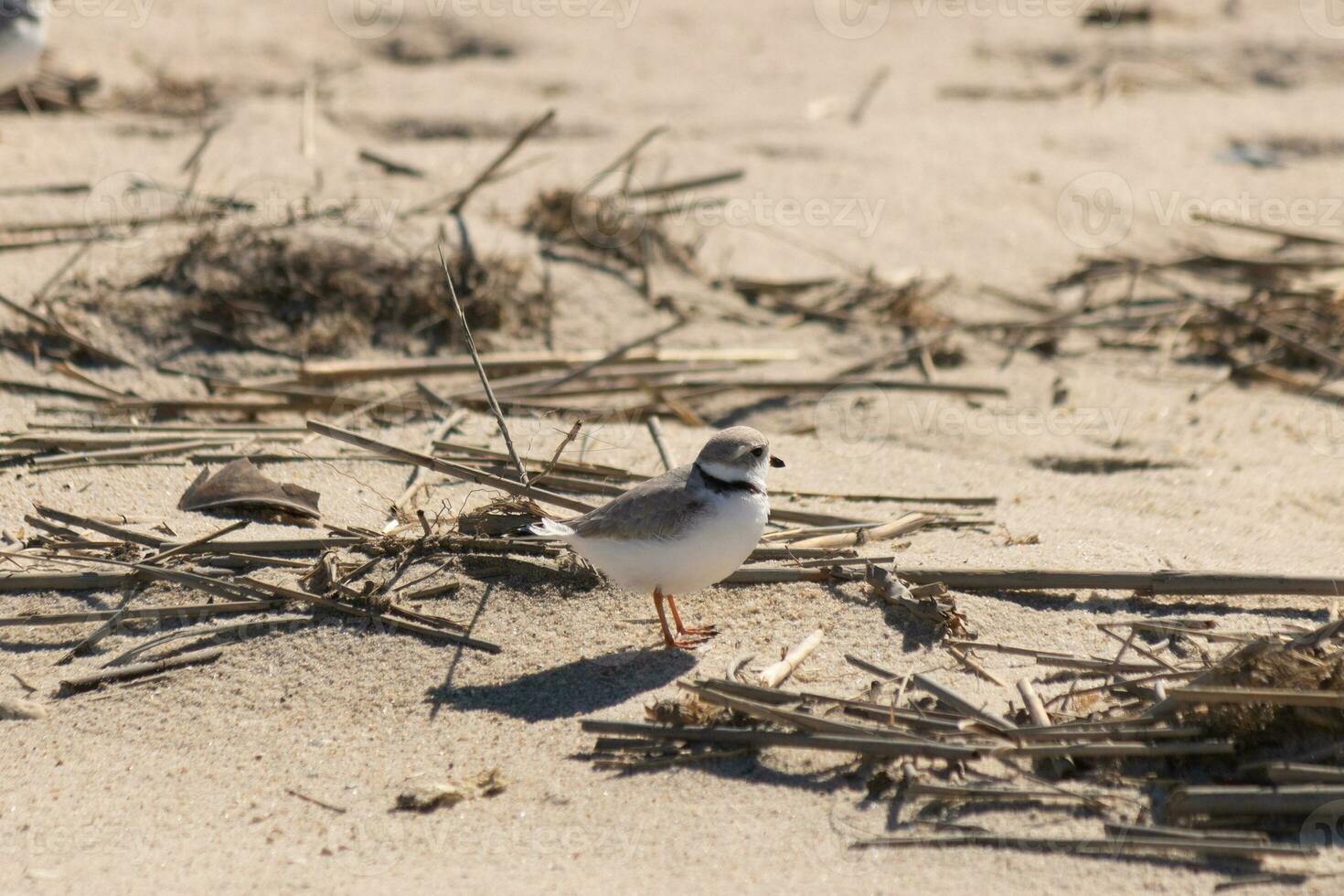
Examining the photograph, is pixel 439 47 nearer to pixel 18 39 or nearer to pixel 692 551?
pixel 18 39

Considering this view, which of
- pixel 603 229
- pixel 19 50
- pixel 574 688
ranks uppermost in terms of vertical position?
pixel 19 50

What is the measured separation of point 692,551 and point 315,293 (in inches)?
136

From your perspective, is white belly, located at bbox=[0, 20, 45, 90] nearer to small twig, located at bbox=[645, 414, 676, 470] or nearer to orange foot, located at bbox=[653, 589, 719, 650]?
small twig, located at bbox=[645, 414, 676, 470]

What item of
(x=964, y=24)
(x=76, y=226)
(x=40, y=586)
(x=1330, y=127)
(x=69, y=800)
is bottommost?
(x=69, y=800)

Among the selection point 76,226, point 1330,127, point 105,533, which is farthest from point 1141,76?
point 105,533

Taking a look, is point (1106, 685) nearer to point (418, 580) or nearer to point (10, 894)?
point (418, 580)

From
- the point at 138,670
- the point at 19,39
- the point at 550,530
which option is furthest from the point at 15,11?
the point at 550,530

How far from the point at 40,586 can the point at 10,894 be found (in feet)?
4.41

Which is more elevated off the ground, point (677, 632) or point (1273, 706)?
point (1273, 706)

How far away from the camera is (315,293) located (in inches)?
253

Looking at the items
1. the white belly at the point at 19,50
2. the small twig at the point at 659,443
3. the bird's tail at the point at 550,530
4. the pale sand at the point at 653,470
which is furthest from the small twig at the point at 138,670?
the white belly at the point at 19,50

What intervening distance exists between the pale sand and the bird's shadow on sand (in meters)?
0.01

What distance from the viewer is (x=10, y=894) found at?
2955 mm

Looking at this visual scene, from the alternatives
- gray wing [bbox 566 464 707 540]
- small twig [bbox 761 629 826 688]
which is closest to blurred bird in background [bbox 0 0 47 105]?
gray wing [bbox 566 464 707 540]
